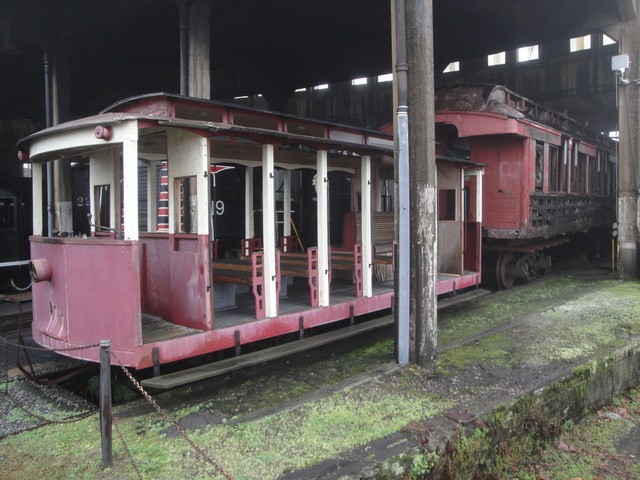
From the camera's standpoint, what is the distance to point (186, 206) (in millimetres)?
5215

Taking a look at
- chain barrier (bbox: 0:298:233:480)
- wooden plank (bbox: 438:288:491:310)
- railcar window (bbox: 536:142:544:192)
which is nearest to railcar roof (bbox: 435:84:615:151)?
railcar window (bbox: 536:142:544:192)

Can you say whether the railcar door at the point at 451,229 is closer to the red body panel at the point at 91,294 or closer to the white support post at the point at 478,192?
the white support post at the point at 478,192

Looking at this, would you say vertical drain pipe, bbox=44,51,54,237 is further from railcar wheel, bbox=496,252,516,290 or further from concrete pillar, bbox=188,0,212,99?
railcar wheel, bbox=496,252,516,290

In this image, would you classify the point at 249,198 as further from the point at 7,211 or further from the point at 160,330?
the point at 7,211

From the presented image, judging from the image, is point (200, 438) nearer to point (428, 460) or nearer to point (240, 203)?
point (428, 460)

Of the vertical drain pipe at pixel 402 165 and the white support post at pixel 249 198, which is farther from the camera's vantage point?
the white support post at pixel 249 198

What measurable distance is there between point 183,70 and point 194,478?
8.84 metres

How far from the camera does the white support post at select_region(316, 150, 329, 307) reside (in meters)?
5.91

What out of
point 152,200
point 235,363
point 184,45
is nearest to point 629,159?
point 184,45

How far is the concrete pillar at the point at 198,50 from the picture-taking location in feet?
33.9

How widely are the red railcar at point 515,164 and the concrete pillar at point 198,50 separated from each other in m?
4.58

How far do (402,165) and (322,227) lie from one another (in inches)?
54.5

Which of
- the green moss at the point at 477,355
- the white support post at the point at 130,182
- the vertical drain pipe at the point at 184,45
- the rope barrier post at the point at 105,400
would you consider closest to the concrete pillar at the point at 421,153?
the green moss at the point at 477,355

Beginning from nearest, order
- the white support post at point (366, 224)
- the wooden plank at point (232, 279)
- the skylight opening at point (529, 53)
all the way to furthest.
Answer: the wooden plank at point (232, 279) → the white support post at point (366, 224) → the skylight opening at point (529, 53)
